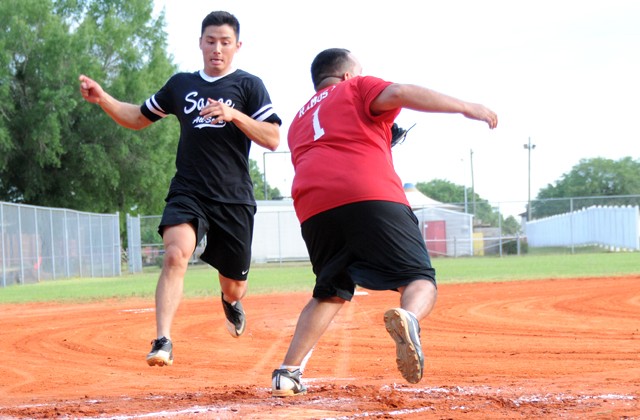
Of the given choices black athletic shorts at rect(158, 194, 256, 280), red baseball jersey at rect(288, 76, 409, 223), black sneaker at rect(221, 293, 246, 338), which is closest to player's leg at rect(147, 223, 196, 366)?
black athletic shorts at rect(158, 194, 256, 280)

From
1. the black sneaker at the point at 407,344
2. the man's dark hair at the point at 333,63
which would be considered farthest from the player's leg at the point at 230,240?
the black sneaker at the point at 407,344

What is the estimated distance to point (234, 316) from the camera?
746cm

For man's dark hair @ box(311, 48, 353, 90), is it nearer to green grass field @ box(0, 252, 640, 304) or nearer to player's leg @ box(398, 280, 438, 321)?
player's leg @ box(398, 280, 438, 321)

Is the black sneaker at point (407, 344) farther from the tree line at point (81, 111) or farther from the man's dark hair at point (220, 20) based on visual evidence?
the tree line at point (81, 111)

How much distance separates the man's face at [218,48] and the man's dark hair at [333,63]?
1.20 metres

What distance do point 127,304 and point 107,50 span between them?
32576 millimetres

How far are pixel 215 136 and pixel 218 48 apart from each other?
0.63 metres

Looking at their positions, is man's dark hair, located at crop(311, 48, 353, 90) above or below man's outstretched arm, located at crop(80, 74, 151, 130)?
above

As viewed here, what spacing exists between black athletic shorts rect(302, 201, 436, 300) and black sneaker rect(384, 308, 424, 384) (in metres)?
0.42

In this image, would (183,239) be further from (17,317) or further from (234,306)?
(17,317)

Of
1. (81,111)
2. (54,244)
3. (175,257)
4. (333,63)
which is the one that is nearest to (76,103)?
(81,111)

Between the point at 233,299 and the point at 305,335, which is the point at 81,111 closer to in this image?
the point at 233,299

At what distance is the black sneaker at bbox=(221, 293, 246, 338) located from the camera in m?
7.42

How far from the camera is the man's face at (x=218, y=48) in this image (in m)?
6.38
